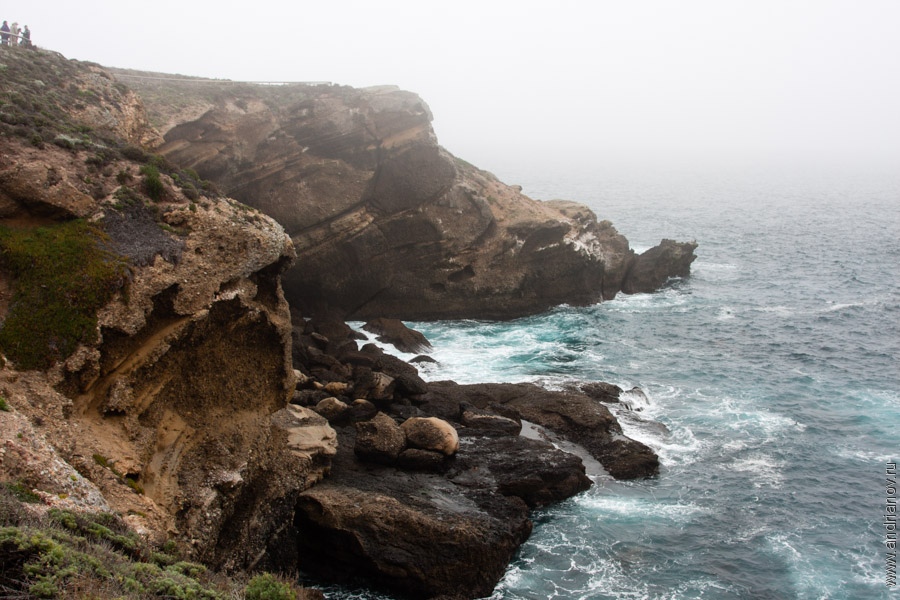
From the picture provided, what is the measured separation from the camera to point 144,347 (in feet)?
70.7

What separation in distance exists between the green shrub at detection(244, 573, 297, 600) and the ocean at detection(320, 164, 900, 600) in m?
7.66

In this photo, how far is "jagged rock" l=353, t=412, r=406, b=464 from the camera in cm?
2912

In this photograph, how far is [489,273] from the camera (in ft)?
184

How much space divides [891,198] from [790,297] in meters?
103

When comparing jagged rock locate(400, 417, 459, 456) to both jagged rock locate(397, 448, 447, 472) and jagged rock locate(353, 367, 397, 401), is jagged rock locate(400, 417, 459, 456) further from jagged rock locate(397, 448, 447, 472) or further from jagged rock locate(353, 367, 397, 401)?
jagged rock locate(353, 367, 397, 401)

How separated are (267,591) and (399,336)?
31.8 m

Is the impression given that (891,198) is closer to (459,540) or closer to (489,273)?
(489,273)

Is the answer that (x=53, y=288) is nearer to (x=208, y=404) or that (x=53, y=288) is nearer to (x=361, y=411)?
(x=208, y=404)

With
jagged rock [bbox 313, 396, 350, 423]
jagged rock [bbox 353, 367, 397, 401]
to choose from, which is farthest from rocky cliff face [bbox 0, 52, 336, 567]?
jagged rock [bbox 353, 367, 397, 401]

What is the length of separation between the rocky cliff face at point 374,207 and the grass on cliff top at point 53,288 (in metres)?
27.2

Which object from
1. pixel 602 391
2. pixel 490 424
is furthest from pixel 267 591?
pixel 602 391

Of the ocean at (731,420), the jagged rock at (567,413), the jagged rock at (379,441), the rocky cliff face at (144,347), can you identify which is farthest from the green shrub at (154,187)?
the jagged rock at (567,413)

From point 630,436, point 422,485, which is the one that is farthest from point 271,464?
point 630,436

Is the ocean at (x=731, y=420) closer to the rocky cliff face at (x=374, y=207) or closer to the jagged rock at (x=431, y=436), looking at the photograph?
the rocky cliff face at (x=374, y=207)
